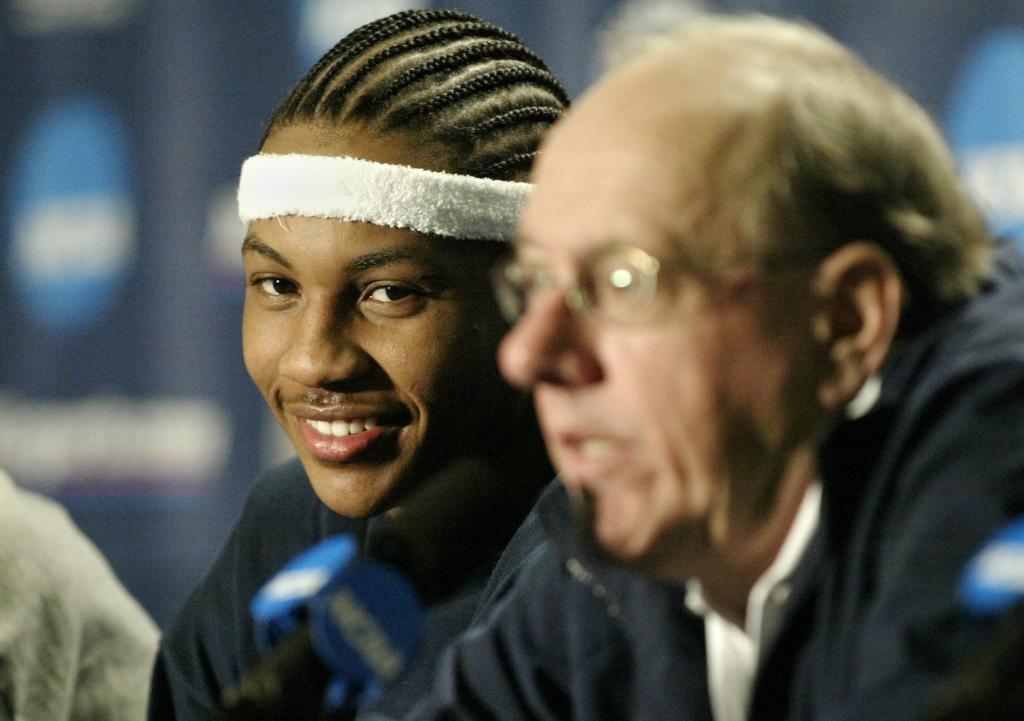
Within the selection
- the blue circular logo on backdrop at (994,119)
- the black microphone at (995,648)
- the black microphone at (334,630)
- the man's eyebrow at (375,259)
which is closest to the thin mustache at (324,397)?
the man's eyebrow at (375,259)

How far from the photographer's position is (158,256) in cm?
339

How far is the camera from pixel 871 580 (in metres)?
1.05

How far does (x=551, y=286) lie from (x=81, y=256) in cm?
253

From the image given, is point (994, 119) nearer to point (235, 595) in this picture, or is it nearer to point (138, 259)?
point (235, 595)

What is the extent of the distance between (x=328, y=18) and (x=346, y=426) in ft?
5.80

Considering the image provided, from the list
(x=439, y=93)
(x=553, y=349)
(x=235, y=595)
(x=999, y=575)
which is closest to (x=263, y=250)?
(x=439, y=93)

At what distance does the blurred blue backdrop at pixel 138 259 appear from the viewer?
132 inches

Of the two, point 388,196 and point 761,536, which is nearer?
point 761,536

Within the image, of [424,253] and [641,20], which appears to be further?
[424,253]

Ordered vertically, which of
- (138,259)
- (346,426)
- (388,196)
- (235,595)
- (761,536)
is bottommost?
(138,259)

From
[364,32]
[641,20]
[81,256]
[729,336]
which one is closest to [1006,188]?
[364,32]

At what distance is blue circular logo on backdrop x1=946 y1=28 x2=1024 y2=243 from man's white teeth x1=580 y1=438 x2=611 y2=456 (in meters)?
1.72

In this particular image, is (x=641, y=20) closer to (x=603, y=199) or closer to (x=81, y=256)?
(x=603, y=199)

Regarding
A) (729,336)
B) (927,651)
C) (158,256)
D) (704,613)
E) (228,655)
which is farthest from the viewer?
(158,256)
